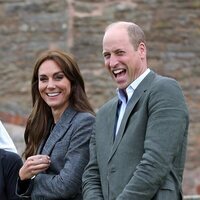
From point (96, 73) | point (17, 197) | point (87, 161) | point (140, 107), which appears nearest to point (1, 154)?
point (17, 197)

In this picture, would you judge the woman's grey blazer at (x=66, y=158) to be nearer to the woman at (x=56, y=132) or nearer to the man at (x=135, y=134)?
the woman at (x=56, y=132)

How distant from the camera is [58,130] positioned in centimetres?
351

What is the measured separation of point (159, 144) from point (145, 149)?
2.8 inches

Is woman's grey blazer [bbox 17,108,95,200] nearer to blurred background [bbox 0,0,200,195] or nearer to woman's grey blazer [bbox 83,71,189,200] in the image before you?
woman's grey blazer [bbox 83,71,189,200]

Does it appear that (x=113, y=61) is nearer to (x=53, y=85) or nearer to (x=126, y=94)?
(x=126, y=94)

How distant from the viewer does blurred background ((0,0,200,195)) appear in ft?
22.4

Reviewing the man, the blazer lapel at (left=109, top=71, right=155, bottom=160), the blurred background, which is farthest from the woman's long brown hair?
the blurred background

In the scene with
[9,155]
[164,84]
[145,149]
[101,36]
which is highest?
[164,84]

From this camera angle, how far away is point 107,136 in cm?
321

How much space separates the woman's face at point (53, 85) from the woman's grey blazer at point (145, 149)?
1.25ft

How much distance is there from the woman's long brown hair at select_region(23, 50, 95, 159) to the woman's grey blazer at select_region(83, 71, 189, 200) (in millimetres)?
378

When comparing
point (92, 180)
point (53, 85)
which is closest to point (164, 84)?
point (92, 180)

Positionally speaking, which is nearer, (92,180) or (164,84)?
(164,84)

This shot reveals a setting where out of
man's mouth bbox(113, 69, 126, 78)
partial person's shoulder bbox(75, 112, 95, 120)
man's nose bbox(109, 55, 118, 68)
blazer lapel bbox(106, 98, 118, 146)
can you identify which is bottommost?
partial person's shoulder bbox(75, 112, 95, 120)
